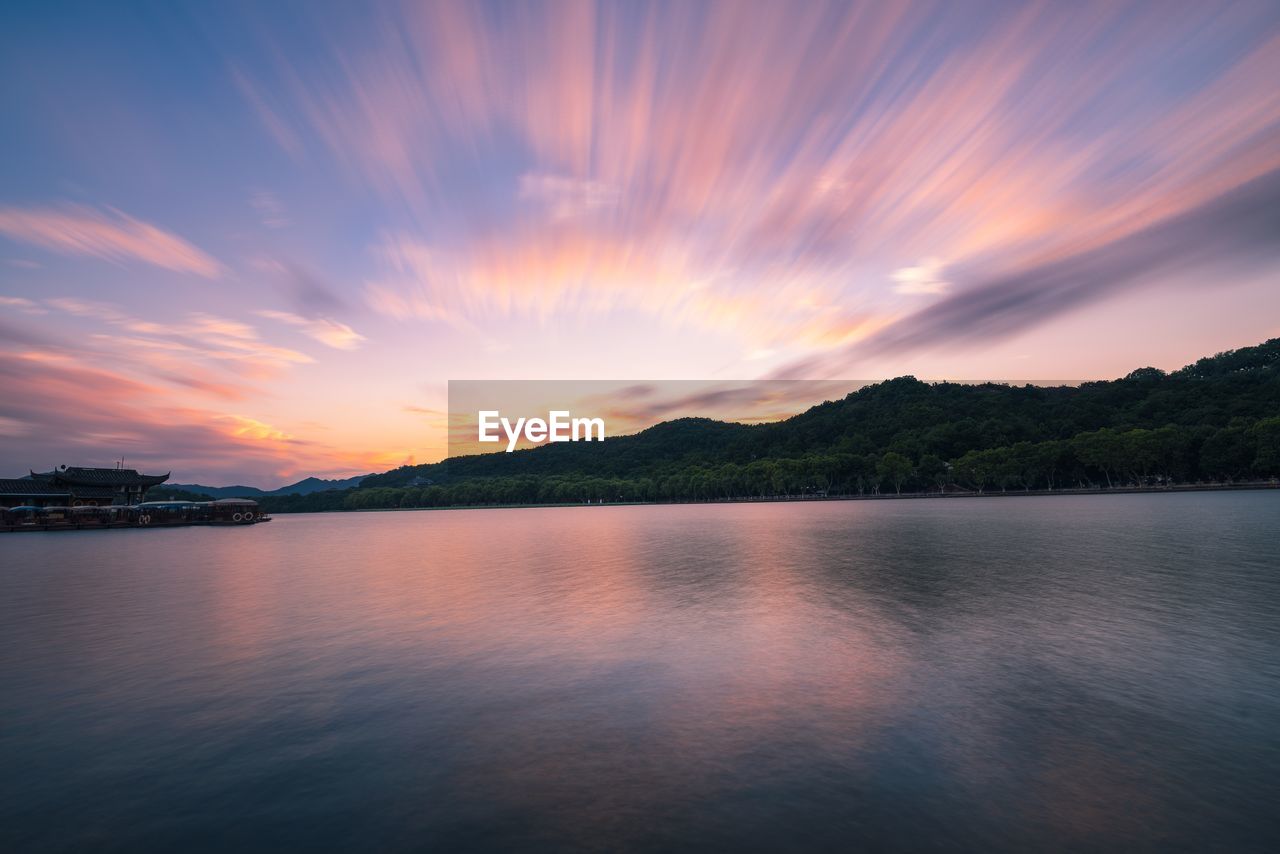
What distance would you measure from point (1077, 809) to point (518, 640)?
16.9 meters

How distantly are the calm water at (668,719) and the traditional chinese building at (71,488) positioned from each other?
128575 mm

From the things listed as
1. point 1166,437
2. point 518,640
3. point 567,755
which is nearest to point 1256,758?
point 567,755

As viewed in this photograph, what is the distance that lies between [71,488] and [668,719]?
16613 cm

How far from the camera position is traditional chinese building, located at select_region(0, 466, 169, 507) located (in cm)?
12094

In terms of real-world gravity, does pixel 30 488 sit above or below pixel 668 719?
above

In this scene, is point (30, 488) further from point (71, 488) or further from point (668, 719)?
point (668, 719)

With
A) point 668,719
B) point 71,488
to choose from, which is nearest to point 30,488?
point 71,488

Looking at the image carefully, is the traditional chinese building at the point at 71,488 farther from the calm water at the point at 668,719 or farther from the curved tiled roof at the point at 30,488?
the calm water at the point at 668,719

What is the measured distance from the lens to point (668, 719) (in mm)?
13445

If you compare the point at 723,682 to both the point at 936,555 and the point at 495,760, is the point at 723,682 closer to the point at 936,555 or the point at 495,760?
the point at 495,760

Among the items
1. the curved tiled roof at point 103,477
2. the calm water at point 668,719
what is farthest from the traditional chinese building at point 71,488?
the calm water at point 668,719

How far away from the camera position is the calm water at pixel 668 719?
30.0 ft

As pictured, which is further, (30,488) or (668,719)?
(30,488)

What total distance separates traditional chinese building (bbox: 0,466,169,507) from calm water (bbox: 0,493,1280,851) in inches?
5062
